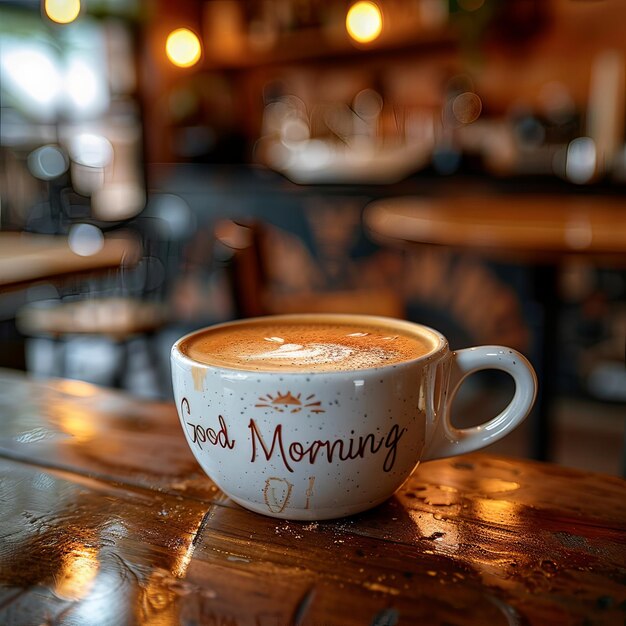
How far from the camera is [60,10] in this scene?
311 cm

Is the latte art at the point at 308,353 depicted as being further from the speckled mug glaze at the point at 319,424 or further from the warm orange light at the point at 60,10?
the warm orange light at the point at 60,10

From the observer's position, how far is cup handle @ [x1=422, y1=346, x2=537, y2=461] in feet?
1.81

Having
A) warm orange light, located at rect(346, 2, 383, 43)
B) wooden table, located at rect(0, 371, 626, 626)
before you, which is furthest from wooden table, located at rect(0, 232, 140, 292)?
warm orange light, located at rect(346, 2, 383, 43)

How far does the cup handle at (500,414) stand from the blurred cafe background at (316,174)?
1.04m

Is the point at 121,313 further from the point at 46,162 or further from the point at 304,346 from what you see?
the point at 304,346

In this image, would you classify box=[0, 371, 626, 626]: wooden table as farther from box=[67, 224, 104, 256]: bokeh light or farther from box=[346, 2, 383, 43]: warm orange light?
box=[346, 2, 383, 43]: warm orange light

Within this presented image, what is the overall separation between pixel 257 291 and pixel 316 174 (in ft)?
6.80

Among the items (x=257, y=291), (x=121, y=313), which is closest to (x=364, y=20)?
(x=121, y=313)

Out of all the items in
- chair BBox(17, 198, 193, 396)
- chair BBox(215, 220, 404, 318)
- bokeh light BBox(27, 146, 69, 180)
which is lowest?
chair BBox(17, 198, 193, 396)

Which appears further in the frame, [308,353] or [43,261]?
[43,261]

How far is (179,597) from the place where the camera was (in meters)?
0.43

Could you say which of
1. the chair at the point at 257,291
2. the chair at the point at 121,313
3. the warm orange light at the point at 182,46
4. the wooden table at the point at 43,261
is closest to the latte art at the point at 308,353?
the chair at the point at 257,291

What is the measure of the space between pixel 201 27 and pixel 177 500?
16.4ft

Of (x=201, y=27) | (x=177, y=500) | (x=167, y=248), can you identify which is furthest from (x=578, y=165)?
(x=177, y=500)
